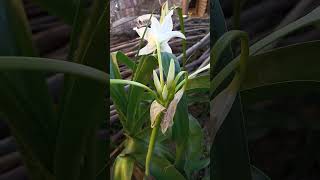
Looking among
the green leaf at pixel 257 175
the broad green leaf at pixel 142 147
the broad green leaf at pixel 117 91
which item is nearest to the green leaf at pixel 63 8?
the broad green leaf at pixel 117 91

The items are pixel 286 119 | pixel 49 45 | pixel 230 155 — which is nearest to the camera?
pixel 230 155

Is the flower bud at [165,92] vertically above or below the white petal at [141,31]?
below

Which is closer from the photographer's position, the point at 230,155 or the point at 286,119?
the point at 230,155

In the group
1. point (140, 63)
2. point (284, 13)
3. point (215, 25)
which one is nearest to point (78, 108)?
point (140, 63)

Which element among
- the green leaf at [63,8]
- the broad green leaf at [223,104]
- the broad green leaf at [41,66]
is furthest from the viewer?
the green leaf at [63,8]

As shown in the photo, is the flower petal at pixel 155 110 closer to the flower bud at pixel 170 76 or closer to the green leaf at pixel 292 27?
the flower bud at pixel 170 76

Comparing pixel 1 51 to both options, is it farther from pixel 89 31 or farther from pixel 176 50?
pixel 176 50
